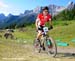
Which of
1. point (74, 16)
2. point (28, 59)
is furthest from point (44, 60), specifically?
point (74, 16)

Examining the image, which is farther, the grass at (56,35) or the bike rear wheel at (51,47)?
the grass at (56,35)

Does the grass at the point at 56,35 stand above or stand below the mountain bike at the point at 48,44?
below

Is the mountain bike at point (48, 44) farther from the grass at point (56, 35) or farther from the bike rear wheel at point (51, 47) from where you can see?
the grass at point (56, 35)

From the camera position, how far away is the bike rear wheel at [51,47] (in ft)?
48.0

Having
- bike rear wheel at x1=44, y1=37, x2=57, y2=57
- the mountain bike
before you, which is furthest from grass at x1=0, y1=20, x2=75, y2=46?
bike rear wheel at x1=44, y1=37, x2=57, y2=57

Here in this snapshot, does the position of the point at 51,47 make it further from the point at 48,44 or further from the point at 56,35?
the point at 56,35

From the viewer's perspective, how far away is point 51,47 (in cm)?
1491

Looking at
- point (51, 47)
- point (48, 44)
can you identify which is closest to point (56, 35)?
point (48, 44)

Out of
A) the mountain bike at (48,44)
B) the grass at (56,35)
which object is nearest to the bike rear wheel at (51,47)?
the mountain bike at (48,44)

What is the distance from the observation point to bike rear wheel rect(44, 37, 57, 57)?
14643 mm

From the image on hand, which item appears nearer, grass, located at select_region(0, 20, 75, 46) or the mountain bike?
the mountain bike

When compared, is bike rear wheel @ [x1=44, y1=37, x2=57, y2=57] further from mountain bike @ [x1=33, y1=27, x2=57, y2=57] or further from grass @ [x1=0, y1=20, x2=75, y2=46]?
grass @ [x1=0, y1=20, x2=75, y2=46]

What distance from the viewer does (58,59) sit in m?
13.8

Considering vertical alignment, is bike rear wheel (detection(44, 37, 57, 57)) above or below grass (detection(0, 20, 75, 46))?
above
